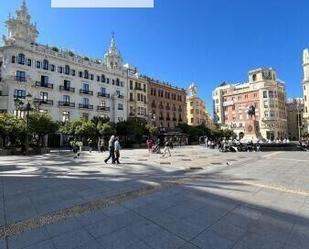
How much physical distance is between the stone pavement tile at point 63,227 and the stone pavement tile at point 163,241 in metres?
1.47

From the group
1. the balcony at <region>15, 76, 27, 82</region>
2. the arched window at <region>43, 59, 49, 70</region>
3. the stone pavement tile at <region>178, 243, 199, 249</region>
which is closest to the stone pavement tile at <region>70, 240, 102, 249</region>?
the stone pavement tile at <region>178, 243, 199, 249</region>

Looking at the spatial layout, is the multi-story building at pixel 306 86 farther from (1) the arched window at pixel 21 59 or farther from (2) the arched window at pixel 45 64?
(1) the arched window at pixel 21 59

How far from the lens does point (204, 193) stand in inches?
311

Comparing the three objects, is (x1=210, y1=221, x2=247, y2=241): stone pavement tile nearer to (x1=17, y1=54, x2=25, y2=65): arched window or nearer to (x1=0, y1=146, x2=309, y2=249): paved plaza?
(x1=0, y1=146, x2=309, y2=249): paved plaza

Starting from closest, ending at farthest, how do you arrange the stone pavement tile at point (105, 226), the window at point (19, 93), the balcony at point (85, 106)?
the stone pavement tile at point (105, 226), the window at point (19, 93), the balcony at point (85, 106)

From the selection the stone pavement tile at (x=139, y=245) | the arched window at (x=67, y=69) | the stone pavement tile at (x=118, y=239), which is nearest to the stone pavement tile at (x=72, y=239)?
the stone pavement tile at (x=118, y=239)

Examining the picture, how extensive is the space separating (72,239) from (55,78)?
47.4 meters

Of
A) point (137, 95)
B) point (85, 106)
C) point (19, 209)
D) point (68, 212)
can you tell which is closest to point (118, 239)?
point (68, 212)

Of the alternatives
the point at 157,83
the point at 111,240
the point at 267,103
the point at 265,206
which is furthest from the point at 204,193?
the point at 267,103

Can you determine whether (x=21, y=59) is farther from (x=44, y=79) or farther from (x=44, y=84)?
(x=44, y=84)

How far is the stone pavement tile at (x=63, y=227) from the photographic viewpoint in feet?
15.9

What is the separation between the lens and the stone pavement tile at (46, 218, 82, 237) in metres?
4.86

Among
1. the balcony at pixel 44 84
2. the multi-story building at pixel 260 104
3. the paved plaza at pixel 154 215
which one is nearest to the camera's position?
the paved plaza at pixel 154 215

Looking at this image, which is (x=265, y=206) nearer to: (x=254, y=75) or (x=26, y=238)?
(x=26, y=238)
